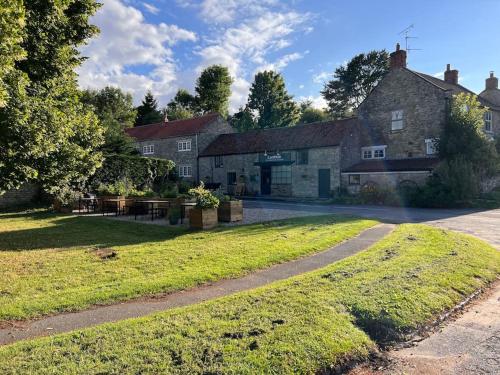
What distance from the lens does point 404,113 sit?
2970 cm

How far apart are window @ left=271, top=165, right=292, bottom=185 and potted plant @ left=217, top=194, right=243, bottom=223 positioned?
1839cm

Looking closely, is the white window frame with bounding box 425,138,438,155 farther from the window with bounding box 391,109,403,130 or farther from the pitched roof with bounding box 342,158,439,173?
the window with bounding box 391,109,403,130

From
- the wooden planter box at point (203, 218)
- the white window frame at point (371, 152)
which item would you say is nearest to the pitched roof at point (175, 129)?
the white window frame at point (371, 152)

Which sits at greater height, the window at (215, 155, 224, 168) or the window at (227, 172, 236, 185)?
the window at (215, 155, 224, 168)

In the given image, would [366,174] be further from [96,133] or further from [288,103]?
[288,103]

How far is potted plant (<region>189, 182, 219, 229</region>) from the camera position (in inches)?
484

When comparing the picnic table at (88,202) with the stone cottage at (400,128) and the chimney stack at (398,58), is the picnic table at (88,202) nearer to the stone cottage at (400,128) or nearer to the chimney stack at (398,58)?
the stone cottage at (400,128)

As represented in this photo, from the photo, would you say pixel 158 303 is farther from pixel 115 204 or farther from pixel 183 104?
pixel 183 104

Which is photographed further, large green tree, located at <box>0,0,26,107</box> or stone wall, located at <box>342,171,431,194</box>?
stone wall, located at <box>342,171,431,194</box>

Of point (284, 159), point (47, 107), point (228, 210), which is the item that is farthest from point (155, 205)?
point (284, 159)

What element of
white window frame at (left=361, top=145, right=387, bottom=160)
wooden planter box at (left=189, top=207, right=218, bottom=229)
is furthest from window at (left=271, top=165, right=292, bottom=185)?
wooden planter box at (left=189, top=207, right=218, bottom=229)

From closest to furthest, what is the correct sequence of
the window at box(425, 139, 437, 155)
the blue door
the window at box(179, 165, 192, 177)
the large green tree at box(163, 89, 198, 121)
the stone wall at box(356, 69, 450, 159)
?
the window at box(425, 139, 437, 155) < the stone wall at box(356, 69, 450, 159) < the blue door < the window at box(179, 165, 192, 177) < the large green tree at box(163, 89, 198, 121)

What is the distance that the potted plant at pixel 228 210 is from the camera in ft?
45.4

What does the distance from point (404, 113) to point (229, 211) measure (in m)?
22.1
